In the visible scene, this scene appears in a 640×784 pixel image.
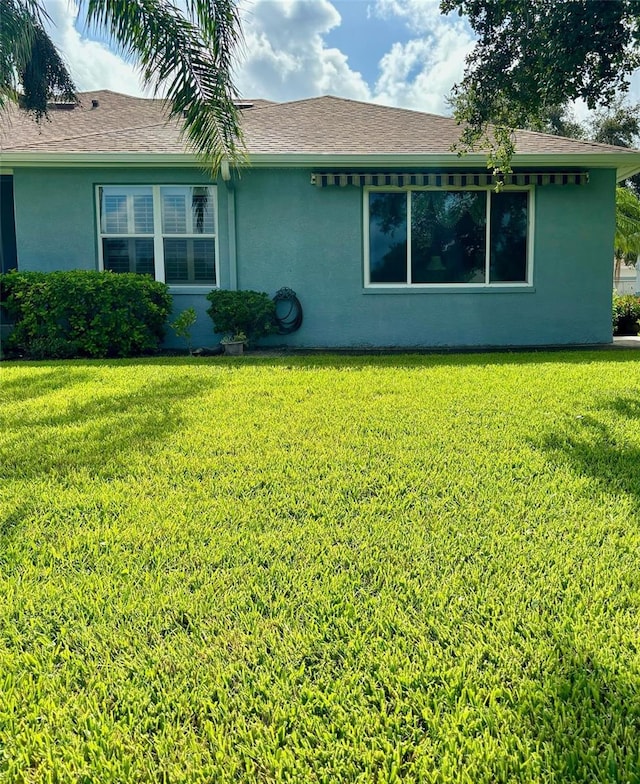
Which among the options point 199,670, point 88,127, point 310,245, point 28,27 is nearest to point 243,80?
point 310,245

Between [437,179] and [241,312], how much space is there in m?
4.22

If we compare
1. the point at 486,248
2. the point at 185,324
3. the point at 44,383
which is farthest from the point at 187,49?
the point at 486,248

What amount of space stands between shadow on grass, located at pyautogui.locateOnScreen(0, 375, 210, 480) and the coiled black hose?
4639 mm

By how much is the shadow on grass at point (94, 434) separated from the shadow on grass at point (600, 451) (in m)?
2.96

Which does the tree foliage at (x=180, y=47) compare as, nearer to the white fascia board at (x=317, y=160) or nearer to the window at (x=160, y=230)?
the white fascia board at (x=317, y=160)

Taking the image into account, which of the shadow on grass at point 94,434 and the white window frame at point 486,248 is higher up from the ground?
the white window frame at point 486,248

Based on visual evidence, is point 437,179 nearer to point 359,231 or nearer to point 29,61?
point 359,231

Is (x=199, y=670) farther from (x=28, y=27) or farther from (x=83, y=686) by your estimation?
(x=28, y=27)

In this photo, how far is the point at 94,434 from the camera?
14.5 feet

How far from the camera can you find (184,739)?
5.09ft

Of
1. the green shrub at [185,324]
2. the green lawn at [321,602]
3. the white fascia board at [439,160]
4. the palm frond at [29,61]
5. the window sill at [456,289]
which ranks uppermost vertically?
the palm frond at [29,61]

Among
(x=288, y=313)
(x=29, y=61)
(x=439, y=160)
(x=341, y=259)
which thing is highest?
(x=29, y=61)

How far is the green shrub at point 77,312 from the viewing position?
8789 mm

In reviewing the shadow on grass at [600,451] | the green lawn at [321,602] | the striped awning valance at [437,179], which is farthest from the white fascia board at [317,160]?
the green lawn at [321,602]
